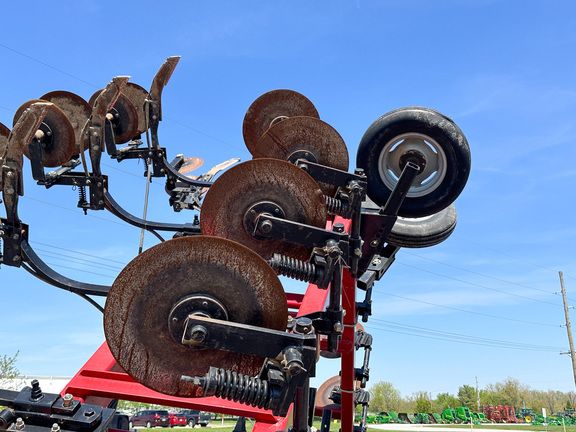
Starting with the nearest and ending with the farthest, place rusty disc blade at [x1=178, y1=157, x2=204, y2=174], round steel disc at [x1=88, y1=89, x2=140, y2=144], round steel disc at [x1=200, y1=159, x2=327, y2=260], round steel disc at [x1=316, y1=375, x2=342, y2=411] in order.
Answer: round steel disc at [x1=200, y1=159, x2=327, y2=260]
round steel disc at [x1=88, y1=89, x2=140, y2=144]
rusty disc blade at [x1=178, y1=157, x2=204, y2=174]
round steel disc at [x1=316, y1=375, x2=342, y2=411]

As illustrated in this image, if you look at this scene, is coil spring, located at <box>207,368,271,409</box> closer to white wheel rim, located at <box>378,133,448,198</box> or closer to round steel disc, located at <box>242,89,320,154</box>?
white wheel rim, located at <box>378,133,448,198</box>

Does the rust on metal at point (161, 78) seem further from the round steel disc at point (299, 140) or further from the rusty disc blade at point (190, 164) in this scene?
the round steel disc at point (299, 140)

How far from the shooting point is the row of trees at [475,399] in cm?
7616

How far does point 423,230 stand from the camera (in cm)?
731

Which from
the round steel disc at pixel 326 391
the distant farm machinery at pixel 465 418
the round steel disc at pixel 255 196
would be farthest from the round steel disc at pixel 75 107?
the distant farm machinery at pixel 465 418

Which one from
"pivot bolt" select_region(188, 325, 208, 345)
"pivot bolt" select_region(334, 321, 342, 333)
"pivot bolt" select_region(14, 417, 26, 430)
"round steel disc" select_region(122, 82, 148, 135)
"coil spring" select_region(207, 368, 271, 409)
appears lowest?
"pivot bolt" select_region(14, 417, 26, 430)

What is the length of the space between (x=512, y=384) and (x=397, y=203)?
89587 millimetres

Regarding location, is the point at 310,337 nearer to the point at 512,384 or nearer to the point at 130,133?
the point at 130,133

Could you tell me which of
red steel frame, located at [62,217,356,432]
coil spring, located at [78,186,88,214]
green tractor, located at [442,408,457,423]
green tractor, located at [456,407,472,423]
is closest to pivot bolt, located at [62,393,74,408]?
red steel frame, located at [62,217,356,432]

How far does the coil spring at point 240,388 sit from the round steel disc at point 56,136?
14.3 ft

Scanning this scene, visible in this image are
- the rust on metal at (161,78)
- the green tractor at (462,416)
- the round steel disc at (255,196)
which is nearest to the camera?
the round steel disc at (255,196)

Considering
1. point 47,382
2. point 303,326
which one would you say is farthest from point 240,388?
point 47,382

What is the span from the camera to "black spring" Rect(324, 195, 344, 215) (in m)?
5.06

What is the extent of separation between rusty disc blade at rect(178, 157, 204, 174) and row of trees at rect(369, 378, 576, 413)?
62.8 metres
